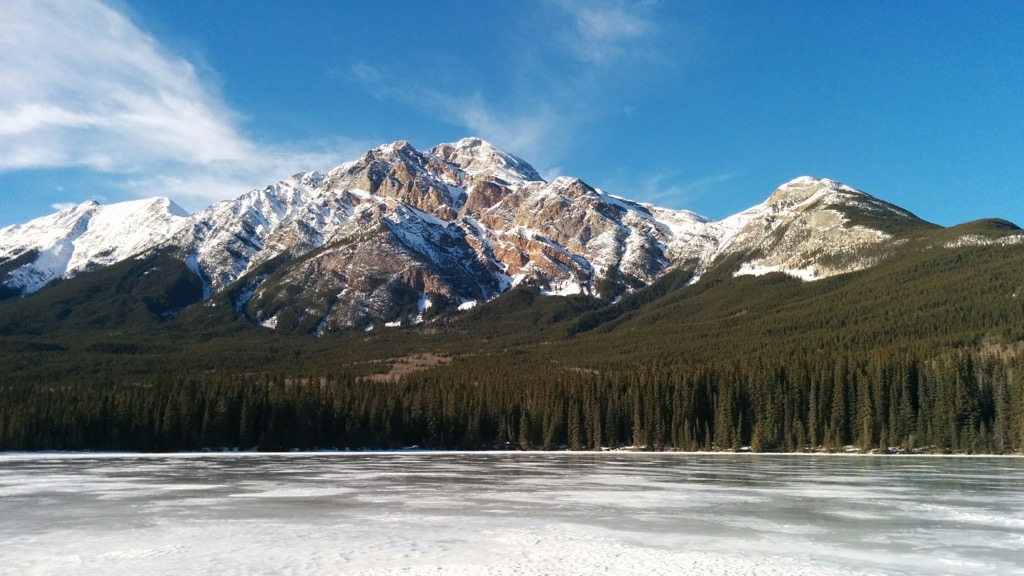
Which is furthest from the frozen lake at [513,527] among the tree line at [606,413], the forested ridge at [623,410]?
the forested ridge at [623,410]

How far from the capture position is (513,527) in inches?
1146

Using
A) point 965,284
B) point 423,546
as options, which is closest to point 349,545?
point 423,546

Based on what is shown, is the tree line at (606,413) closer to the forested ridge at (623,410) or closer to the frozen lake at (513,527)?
the forested ridge at (623,410)

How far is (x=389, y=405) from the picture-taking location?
131125 mm

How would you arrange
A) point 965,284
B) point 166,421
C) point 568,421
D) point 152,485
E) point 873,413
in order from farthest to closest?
point 965,284, point 568,421, point 166,421, point 873,413, point 152,485

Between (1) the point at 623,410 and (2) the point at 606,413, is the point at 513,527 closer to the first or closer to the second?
(2) the point at 606,413

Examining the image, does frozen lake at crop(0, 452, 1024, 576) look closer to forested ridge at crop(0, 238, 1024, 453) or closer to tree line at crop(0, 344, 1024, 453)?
tree line at crop(0, 344, 1024, 453)

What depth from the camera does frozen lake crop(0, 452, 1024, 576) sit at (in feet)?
71.8

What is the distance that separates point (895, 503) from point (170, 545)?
108 feet

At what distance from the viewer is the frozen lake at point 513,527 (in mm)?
21875

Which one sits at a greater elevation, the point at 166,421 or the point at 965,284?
the point at 965,284

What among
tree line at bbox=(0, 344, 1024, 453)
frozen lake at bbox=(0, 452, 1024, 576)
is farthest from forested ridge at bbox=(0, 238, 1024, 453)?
frozen lake at bbox=(0, 452, 1024, 576)

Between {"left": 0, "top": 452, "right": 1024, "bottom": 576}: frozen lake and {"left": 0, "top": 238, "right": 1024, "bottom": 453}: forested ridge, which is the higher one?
{"left": 0, "top": 238, "right": 1024, "bottom": 453}: forested ridge

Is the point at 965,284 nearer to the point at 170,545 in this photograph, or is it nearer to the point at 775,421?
the point at 775,421
